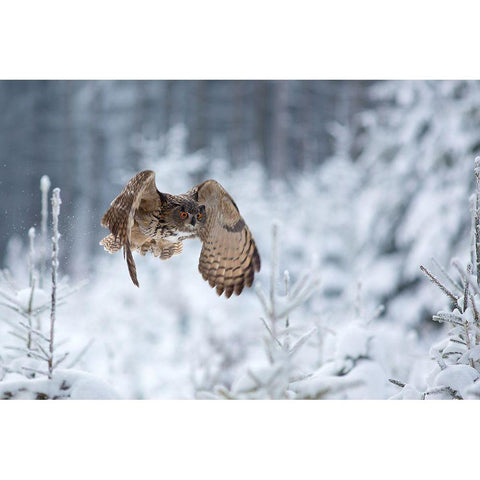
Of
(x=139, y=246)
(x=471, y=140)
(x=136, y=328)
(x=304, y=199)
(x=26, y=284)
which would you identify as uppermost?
(x=471, y=140)

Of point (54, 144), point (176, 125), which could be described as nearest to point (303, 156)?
point (176, 125)

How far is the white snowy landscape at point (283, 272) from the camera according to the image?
2480mm

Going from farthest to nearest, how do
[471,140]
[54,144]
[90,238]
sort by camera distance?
[471,140]
[54,144]
[90,238]

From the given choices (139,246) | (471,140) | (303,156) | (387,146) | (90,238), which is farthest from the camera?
(387,146)

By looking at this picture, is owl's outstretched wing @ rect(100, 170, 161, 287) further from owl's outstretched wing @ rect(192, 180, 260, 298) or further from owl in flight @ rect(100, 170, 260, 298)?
owl's outstretched wing @ rect(192, 180, 260, 298)

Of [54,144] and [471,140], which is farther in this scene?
[471,140]

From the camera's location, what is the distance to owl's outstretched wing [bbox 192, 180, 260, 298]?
8.25ft

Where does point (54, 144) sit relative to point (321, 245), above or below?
above

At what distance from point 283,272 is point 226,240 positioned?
0.53m

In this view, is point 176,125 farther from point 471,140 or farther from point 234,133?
point 471,140

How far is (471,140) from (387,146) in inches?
40.5

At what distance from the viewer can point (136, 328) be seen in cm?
415

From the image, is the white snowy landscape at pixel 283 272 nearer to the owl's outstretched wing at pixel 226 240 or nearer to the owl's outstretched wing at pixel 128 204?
the owl's outstretched wing at pixel 226 240

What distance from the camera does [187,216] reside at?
248 centimetres
